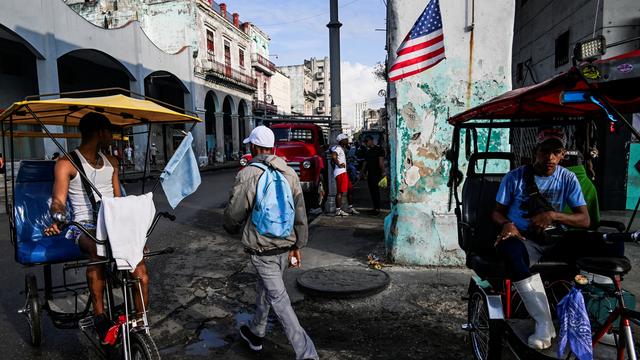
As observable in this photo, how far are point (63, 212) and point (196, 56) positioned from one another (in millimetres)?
29347

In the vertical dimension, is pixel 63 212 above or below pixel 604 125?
below

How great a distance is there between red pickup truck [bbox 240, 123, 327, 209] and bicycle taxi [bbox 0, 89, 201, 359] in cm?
558

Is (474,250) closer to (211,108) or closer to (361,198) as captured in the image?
(361,198)

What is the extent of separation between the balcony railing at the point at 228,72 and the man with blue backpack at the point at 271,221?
29.3m

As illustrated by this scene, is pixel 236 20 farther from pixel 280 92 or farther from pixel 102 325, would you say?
pixel 102 325

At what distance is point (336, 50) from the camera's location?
32.1ft

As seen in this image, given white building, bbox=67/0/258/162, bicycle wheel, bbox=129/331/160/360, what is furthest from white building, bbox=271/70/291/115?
bicycle wheel, bbox=129/331/160/360

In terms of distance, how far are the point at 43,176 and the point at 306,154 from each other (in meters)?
7.97

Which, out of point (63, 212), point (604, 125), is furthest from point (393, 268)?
point (604, 125)

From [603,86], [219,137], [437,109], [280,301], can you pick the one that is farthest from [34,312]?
[219,137]

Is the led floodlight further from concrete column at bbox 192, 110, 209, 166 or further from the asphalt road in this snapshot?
concrete column at bbox 192, 110, 209, 166

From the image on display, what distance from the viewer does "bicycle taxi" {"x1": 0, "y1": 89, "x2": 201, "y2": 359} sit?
2.92m

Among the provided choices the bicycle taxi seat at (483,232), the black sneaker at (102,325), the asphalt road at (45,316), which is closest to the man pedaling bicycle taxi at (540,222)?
the bicycle taxi seat at (483,232)

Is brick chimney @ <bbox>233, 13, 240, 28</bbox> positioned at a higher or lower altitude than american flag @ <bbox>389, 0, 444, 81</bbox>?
higher
